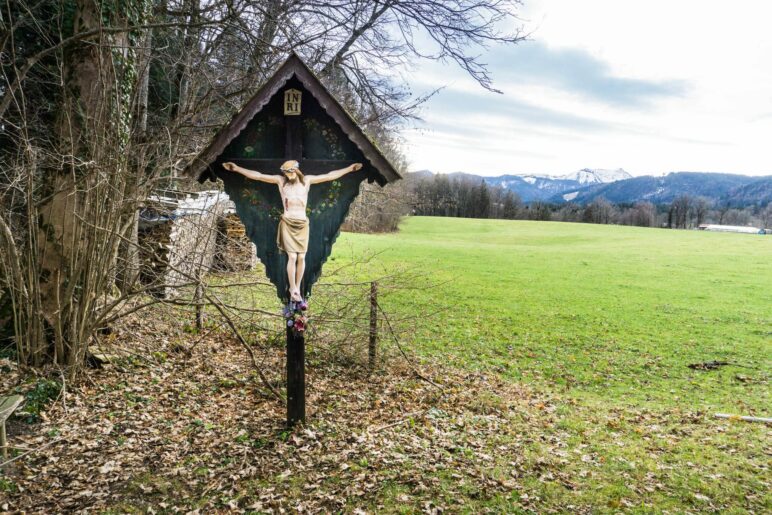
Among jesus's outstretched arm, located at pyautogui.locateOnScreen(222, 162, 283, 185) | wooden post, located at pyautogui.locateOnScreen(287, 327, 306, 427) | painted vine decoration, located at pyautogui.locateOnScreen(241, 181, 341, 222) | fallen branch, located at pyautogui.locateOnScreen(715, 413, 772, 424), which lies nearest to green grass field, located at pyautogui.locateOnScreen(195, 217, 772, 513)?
fallen branch, located at pyautogui.locateOnScreen(715, 413, 772, 424)

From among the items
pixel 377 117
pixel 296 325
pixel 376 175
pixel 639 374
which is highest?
pixel 377 117

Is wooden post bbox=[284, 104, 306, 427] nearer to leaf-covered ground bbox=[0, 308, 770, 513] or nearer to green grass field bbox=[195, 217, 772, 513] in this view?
leaf-covered ground bbox=[0, 308, 770, 513]

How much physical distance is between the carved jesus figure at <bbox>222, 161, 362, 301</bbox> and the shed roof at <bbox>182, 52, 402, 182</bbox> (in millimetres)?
232

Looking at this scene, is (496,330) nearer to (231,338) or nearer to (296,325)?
(231,338)

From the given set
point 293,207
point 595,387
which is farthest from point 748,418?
point 293,207

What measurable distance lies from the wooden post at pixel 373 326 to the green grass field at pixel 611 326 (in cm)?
139

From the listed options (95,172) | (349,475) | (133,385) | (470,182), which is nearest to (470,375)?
(349,475)

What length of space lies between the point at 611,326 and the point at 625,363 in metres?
3.62

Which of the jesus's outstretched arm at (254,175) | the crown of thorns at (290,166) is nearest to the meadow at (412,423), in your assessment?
the jesus's outstretched arm at (254,175)

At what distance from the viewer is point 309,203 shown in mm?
5883

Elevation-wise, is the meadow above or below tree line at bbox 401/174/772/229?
below

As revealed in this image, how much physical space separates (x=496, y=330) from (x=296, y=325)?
8736 mm

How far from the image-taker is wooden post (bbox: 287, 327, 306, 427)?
239 inches

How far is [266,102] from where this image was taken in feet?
18.5
